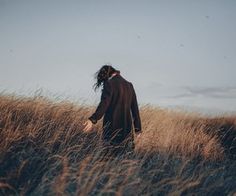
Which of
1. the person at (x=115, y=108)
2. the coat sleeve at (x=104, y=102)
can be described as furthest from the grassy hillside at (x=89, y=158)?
the coat sleeve at (x=104, y=102)

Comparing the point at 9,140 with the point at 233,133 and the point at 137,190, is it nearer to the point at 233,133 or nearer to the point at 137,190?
the point at 137,190

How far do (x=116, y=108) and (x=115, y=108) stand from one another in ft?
0.05

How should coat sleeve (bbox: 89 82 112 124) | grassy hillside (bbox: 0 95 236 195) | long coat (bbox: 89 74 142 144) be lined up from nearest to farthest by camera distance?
grassy hillside (bbox: 0 95 236 195)
coat sleeve (bbox: 89 82 112 124)
long coat (bbox: 89 74 142 144)

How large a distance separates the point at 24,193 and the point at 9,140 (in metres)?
1.34

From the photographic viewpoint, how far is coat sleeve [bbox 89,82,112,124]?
5410 mm

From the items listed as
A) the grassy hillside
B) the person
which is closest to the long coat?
the person

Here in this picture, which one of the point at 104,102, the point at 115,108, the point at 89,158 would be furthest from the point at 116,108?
the point at 89,158

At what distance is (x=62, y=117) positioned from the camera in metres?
6.81

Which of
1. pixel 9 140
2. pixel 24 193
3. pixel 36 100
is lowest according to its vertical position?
pixel 24 193

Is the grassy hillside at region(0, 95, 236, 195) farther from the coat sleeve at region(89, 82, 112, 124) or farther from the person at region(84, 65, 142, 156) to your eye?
the coat sleeve at region(89, 82, 112, 124)

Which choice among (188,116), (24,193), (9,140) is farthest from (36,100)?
(188,116)

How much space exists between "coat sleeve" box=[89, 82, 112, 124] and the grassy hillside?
1.67 feet

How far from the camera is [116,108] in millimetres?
5625

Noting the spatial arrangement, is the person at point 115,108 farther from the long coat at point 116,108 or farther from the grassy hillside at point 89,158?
the grassy hillside at point 89,158
